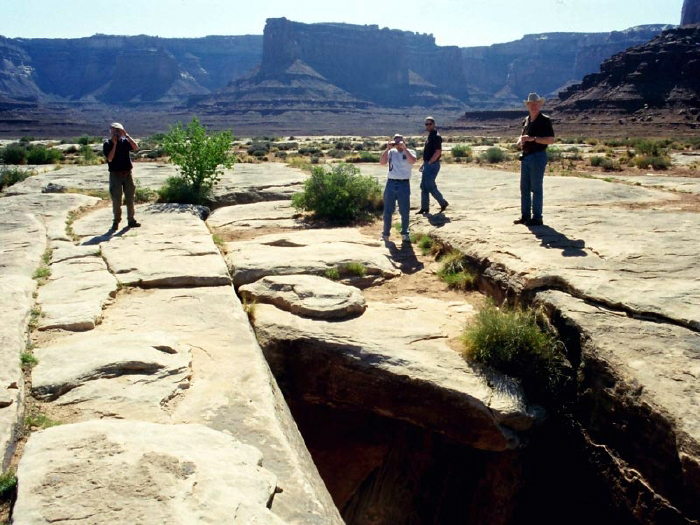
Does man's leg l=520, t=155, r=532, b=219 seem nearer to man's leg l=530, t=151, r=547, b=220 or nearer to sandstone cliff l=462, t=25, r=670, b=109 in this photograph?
man's leg l=530, t=151, r=547, b=220

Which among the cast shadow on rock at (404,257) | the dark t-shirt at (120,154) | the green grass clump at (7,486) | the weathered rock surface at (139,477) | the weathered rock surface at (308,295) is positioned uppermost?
the dark t-shirt at (120,154)

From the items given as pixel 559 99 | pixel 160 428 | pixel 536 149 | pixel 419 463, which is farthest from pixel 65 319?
pixel 559 99

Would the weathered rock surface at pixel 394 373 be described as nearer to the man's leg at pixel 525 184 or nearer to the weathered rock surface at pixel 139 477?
the weathered rock surface at pixel 139 477

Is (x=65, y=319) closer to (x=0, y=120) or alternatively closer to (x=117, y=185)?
(x=117, y=185)

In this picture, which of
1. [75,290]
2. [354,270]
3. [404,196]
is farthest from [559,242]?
[75,290]

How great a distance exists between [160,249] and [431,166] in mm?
4488

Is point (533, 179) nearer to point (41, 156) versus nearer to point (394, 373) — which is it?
point (394, 373)

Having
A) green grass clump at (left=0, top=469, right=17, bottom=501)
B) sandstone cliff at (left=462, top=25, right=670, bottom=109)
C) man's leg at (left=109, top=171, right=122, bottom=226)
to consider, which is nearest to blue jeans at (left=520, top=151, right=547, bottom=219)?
man's leg at (left=109, top=171, right=122, bottom=226)

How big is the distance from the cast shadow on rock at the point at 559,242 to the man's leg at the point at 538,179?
0.24m

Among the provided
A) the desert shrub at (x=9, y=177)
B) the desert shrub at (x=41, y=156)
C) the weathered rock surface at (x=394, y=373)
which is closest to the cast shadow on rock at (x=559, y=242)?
the weathered rock surface at (x=394, y=373)

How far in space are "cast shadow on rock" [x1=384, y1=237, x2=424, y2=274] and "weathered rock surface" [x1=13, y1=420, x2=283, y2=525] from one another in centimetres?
465

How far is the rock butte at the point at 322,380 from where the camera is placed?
3.04 meters

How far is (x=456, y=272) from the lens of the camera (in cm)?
735

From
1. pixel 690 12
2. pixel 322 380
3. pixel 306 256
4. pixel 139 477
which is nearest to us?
pixel 139 477
